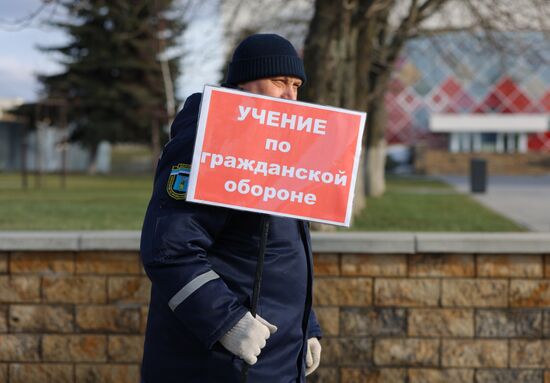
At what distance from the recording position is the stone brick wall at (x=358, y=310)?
5.57 meters

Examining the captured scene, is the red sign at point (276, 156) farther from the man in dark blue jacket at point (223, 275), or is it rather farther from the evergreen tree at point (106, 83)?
the evergreen tree at point (106, 83)

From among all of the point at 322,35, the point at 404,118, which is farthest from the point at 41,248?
the point at 404,118

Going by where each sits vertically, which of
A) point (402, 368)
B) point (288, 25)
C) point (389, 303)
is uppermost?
point (288, 25)

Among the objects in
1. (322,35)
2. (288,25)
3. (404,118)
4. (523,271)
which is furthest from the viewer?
(404,118)

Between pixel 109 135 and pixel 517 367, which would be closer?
pixel 517 367

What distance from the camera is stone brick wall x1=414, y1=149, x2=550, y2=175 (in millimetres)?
48031

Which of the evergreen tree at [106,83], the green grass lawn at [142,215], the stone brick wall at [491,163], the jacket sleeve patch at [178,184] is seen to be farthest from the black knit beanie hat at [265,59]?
the stone brick wall at [491,163]

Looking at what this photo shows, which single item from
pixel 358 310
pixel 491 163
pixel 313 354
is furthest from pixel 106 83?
pixel 313 354

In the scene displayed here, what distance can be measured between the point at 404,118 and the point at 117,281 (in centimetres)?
5871

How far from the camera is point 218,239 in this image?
9.36ft

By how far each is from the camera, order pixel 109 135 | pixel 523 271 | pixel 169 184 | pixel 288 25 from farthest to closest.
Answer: pixel 109 135 → pixel 288 25 → pixel 523 271 → pixel 169 184

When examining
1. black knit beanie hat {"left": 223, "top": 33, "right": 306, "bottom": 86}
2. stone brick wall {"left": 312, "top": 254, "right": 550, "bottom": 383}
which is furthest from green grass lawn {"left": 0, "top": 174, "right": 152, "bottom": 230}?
black knit beanie hat {"left": 223, "top": 33, "right": 306, "bottom": 86}

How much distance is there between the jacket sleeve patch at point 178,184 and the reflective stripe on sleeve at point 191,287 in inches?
10.2

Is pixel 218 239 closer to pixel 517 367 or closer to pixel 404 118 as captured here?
pixel 517 367
